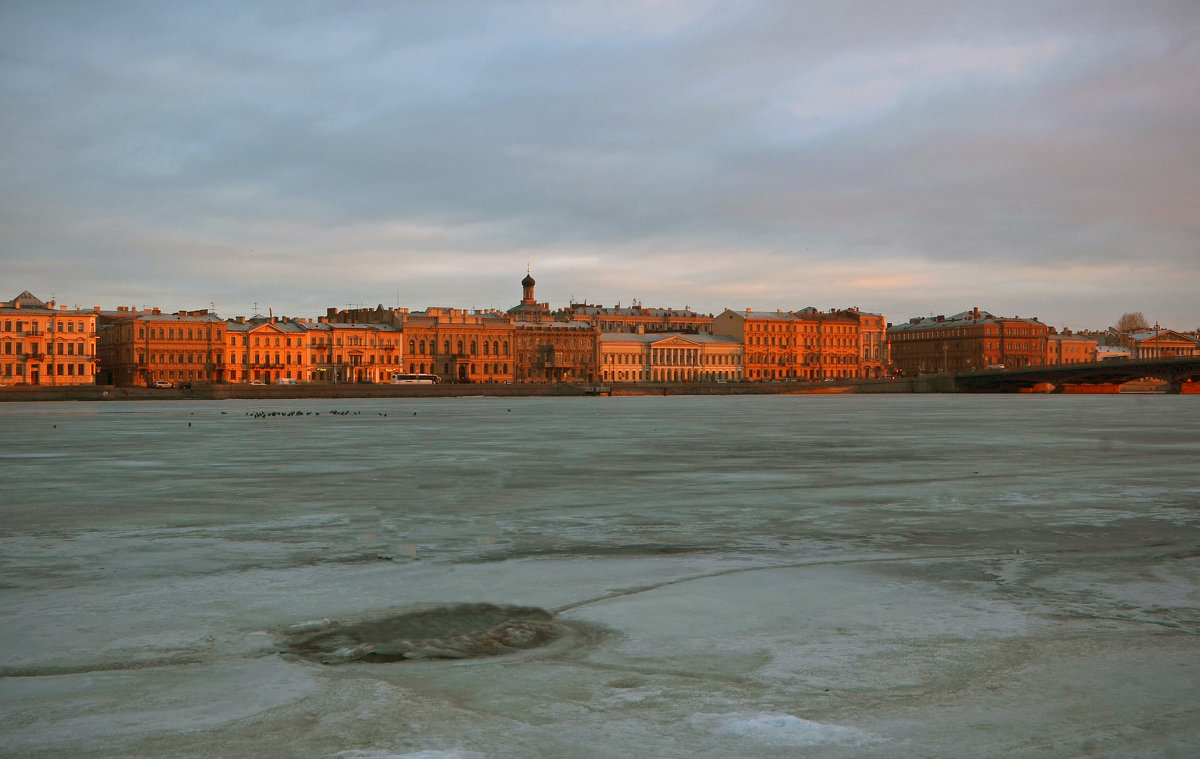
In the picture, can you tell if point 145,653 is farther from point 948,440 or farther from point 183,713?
point 948,440

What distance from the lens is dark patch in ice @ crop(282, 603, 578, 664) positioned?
16.5 ft

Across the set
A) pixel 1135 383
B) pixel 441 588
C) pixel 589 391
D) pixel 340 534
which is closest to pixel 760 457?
pixel 340 534

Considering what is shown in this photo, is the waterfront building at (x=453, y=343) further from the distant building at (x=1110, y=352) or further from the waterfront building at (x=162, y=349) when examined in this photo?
the distant building at (x=1110, y=352)

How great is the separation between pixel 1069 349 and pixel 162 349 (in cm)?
11075

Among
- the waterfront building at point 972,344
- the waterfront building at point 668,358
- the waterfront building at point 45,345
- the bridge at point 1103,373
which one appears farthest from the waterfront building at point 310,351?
→ the waterfront building at point 972,344

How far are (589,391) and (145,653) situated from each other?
88636 millimetres

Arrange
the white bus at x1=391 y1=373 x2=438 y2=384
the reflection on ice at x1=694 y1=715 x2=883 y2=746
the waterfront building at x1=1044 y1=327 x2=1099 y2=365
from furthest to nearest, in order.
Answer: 1. the waterfront building at x1=1044 y1=327 x2=1099 y2=365
2. the white bus at x1=391 y1=373 x2=438 y2=384
3. the reflection on ice at x1=694 y1=715 x2=883 y2=746

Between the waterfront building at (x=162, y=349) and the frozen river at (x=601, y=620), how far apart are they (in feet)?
295

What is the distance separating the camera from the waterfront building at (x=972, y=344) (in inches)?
5586

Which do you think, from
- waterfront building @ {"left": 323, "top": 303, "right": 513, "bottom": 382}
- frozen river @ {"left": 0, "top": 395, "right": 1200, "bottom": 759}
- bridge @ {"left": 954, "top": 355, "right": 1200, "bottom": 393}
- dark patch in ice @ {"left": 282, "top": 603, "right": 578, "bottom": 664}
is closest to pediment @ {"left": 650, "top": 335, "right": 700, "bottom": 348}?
waterfront building @ {"left": 323, "top": 303, "right": 513, "bottom": 382}

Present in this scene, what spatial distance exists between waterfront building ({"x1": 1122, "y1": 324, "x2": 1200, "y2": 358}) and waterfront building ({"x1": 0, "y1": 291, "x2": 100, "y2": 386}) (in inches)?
4907

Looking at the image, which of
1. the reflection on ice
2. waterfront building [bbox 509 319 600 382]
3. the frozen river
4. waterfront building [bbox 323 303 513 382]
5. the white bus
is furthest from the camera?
waterfront building [bbox 509 319 600 382]

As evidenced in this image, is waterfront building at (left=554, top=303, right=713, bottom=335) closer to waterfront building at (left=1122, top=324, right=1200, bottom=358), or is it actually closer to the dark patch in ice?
waterfront building at (left=1122, top=324, right=1200, bottom=358)

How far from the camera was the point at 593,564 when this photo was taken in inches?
291
